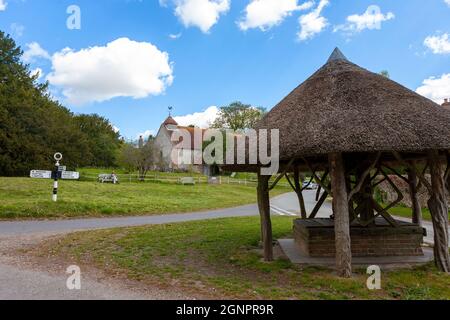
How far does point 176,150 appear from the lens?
60.3 meters

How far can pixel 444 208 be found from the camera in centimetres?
681

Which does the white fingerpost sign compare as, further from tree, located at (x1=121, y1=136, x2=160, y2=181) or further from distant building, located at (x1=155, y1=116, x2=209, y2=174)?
distant building, located at (x1=155, y1=116, x2=209, y2=174)

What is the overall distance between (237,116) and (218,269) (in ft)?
186

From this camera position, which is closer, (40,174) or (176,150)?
(40,174)

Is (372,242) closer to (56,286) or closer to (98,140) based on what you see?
(56,286)

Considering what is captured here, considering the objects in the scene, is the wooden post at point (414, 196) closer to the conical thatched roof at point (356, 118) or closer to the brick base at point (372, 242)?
the brick base at point (372, 242)

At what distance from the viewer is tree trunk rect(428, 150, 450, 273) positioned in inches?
264

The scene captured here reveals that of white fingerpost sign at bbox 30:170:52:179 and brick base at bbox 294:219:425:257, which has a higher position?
white fingerpost sign at bbox 30:170:52:179

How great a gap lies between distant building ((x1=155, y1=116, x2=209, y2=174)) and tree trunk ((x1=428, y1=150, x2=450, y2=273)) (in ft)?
159

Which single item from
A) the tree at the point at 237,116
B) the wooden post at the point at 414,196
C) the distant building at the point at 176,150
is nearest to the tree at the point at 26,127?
the distant building at the point at 176,150

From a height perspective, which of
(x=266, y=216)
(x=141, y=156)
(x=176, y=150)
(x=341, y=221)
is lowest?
(x=266, y=216)

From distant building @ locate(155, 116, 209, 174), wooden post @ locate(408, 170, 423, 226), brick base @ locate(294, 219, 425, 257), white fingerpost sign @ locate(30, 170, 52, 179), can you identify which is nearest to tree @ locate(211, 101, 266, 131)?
distant building @ locate(155, 116, 209, 174)

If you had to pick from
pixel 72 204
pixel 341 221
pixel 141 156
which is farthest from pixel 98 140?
pixel 341 221

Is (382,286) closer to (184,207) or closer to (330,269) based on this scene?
(330,269)
